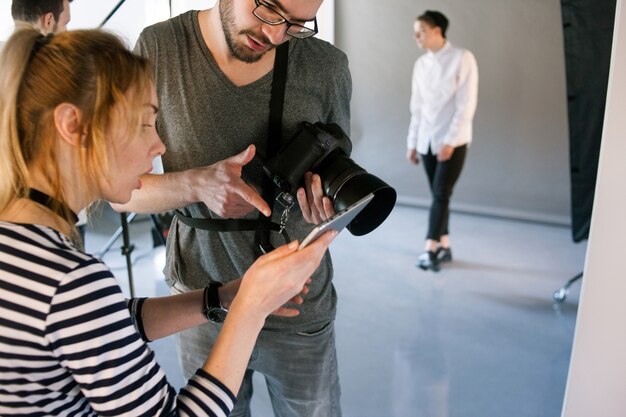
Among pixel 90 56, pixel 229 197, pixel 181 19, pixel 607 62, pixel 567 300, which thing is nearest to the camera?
pixel 90 56

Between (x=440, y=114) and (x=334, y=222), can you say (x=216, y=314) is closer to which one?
(x=334, y=222)

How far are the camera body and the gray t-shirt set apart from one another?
0.08 metres

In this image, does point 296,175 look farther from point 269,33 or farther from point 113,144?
point 113,144

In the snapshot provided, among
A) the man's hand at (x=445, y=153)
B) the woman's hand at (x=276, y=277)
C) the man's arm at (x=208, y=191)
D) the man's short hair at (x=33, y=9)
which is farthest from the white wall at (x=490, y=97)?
the woman's hand at (x=276, y=277)

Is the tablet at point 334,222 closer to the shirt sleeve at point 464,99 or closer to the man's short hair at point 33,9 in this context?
the man's short hair at point 33,9

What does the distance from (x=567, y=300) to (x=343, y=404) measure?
143 centimetres

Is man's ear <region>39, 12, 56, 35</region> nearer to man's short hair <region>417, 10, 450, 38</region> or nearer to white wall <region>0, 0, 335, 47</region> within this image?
white wall <region>0, 0, 335, 47</region>

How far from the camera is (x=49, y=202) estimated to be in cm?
71

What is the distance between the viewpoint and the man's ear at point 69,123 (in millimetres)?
685

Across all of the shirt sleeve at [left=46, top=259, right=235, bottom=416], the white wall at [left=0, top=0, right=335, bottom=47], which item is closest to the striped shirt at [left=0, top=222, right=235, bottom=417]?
the shirt sleeve at [left=46, top=259, right=235, bottom=416]

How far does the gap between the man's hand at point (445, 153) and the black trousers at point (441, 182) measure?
0.02m

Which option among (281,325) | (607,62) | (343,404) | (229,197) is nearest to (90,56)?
(229,197)

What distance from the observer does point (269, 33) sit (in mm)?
1037

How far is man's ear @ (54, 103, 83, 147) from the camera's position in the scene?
2.25ft
